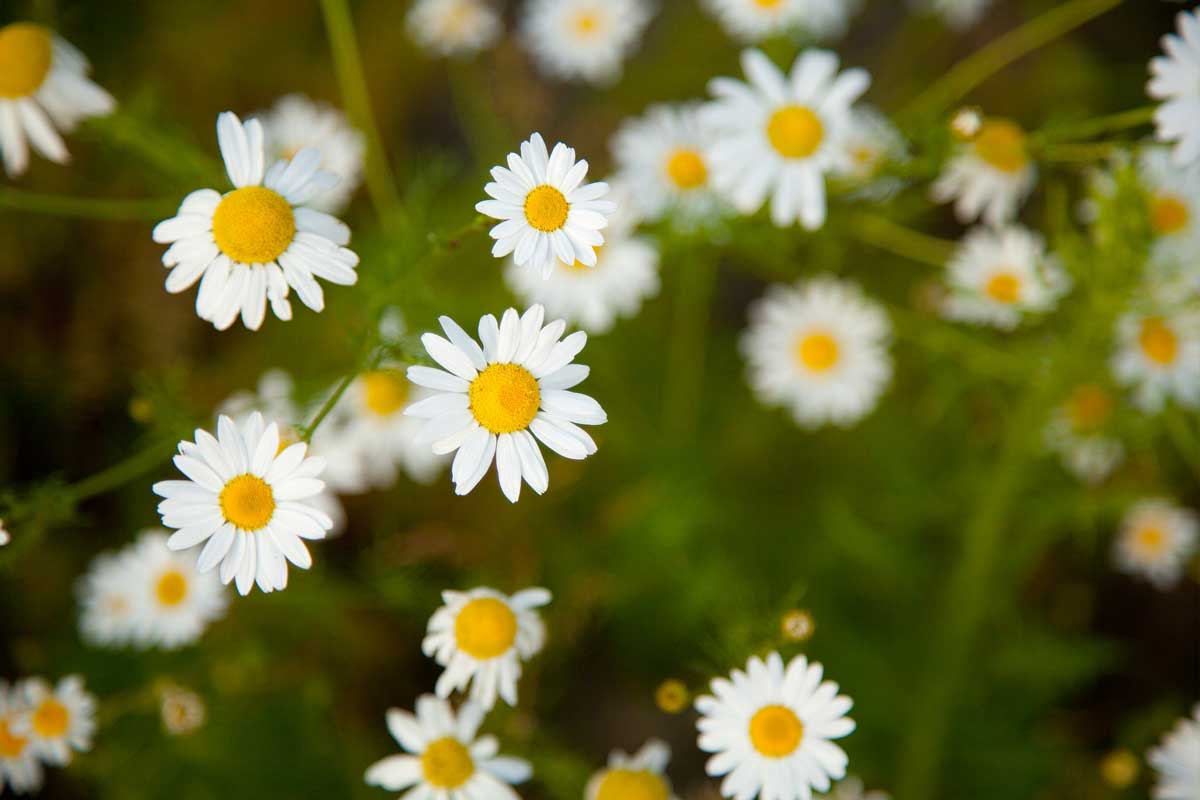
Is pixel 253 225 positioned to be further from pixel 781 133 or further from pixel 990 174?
pixel 990 174

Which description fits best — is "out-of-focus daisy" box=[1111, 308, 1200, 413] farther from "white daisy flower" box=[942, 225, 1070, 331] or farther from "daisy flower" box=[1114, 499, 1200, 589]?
"daisy flower" box=[1114, 499, 1200, 589]

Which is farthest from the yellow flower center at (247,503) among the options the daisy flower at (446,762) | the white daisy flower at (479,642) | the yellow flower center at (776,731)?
the yellow flower center at (776,731)

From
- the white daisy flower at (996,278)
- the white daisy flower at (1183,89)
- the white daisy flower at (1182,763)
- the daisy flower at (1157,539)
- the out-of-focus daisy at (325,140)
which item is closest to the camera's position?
the white daisy flower at (1183,89)

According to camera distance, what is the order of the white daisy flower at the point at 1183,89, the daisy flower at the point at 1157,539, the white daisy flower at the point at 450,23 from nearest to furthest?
the white daisy flower at the point at 1183,89
the daisy flower at the point at 1157,539
the white daisy flower at the point at 450,23

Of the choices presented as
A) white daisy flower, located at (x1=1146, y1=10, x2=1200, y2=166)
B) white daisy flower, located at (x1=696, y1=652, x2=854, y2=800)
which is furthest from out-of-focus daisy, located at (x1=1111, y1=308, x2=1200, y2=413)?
white daisy flower, located at (x1=696, y1=652, x2=854, y2=800)

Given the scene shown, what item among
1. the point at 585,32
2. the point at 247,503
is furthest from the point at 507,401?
the point at 585,32

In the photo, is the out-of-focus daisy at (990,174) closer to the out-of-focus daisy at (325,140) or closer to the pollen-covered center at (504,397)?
the pollen-covered center at (504,397)
